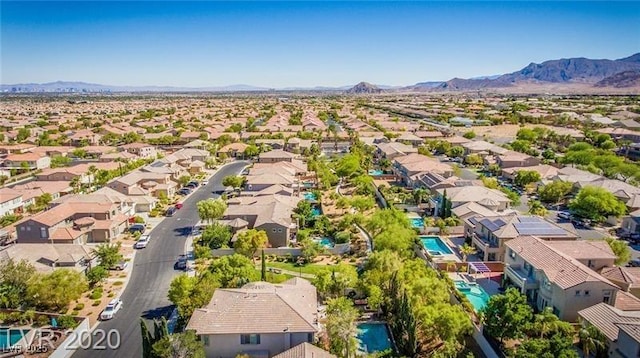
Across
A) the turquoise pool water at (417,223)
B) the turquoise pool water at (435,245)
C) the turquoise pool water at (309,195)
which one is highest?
the turquoise pool water at (309,195)

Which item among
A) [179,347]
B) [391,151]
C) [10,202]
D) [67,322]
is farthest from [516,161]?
[10,202]

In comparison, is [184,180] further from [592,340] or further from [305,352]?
[592,340]

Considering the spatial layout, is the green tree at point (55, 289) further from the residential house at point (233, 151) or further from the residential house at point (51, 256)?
the residential house at point (233, 151)

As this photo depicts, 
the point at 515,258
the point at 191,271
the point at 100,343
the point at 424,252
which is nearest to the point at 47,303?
the point at 100,343

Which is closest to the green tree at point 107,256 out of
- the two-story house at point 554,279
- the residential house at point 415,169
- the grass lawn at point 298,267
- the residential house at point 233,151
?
the grass lawn at point 298,267

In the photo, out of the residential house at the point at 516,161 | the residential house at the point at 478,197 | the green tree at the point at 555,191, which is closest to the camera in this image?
the residential house at the point at 478,197

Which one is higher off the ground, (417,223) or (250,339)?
(250,339)
